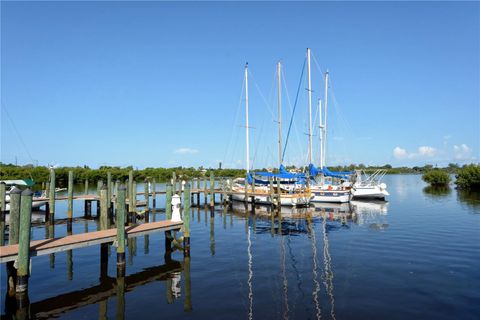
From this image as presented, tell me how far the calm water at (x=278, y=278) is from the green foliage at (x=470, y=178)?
147ft

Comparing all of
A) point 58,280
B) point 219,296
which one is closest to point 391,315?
point 219,296

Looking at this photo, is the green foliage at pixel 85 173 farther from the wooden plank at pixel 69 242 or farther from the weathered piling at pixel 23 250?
the weathered piling at pixel 23 250

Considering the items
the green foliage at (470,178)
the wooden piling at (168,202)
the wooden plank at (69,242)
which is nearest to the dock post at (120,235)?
the wooden plank at (69,242)

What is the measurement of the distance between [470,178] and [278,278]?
60080mm

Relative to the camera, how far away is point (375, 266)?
13.9 metres

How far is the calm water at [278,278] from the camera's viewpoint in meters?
9.77

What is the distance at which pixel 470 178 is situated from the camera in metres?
60.8

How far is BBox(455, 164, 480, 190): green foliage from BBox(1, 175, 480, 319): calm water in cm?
4494

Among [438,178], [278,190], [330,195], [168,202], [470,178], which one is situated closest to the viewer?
[168,202]

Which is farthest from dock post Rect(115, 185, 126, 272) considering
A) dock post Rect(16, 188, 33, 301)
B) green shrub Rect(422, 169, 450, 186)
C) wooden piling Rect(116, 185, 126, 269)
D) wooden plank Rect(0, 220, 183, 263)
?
green shrub Rect(422, 169, 450, 186)

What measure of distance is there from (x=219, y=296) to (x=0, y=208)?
20712mm

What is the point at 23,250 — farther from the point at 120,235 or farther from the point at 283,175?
the point at 283,175

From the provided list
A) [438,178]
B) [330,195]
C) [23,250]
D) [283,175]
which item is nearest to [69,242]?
→ [23,250]

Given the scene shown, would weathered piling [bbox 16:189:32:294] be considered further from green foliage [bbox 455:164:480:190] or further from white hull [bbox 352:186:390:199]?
green foliage [bbox 455:164:480:190]
